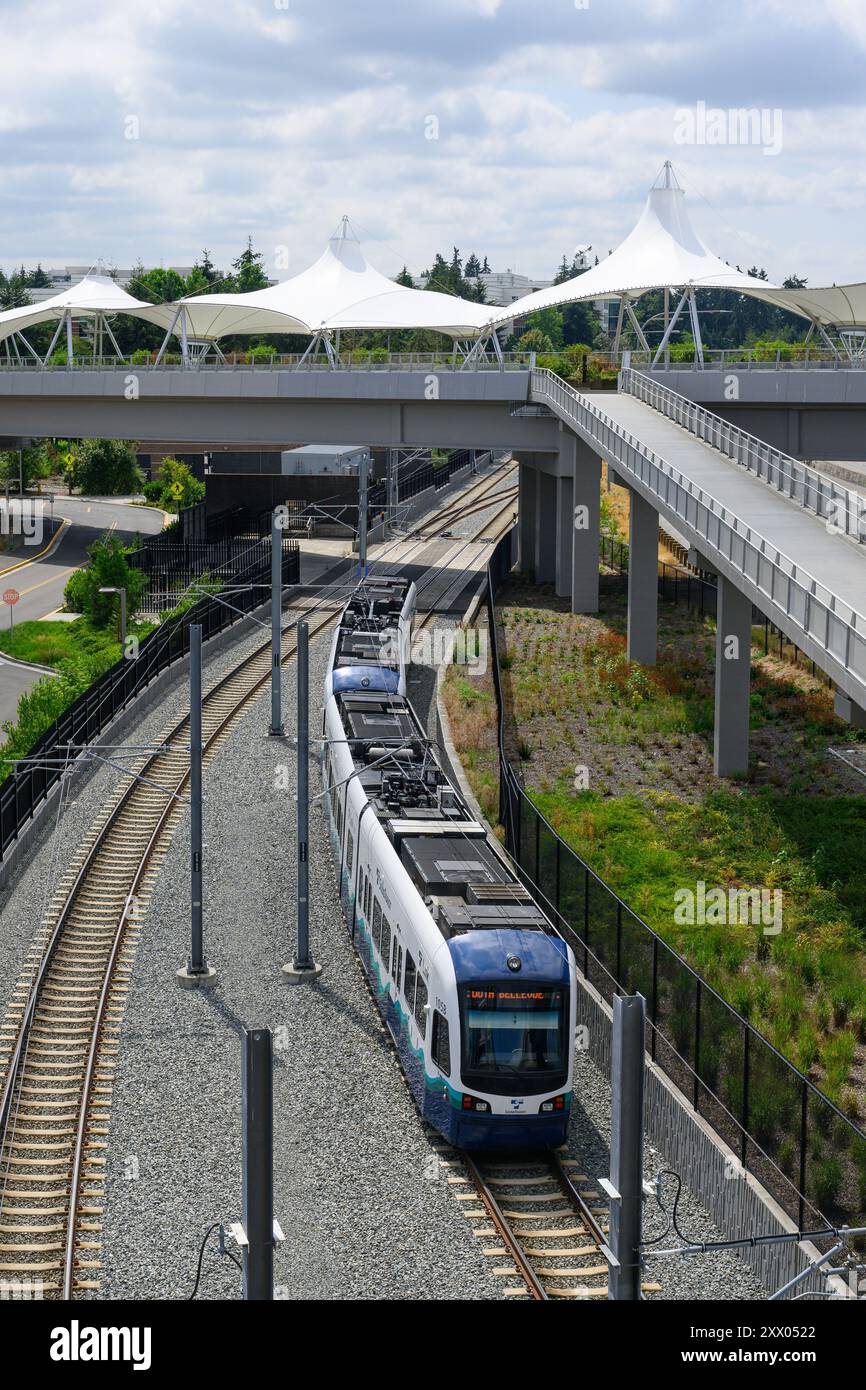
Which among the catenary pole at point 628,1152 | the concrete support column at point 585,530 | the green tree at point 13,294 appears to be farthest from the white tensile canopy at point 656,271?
the green tree at point 13,294

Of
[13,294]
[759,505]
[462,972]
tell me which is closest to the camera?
[462,972]

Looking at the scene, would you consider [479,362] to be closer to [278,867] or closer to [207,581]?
[207,581]

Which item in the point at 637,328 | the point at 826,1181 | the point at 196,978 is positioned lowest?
the point at 196,978

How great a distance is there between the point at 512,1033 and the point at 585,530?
37.7 m

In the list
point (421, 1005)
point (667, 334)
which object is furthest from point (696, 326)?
point (421, 1005)

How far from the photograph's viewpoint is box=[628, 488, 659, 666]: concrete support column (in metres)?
47.7

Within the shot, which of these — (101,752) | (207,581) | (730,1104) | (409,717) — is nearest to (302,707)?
(409,717)

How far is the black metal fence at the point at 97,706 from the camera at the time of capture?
32.2 meters

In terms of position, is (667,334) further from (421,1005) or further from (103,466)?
(421,1005)

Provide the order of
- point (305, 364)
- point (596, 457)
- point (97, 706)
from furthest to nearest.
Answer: point (305, 364), point (596, 457), point (97, 706)

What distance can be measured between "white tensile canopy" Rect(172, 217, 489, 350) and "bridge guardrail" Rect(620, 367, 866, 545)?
84.6 ft

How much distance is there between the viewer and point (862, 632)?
81.8 ft

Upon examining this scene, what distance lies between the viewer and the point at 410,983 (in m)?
21.5

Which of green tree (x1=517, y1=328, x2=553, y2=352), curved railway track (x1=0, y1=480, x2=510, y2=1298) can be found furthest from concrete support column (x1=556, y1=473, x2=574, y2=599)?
green tree (x1=517, y1=328, x2=553, y2=352)
